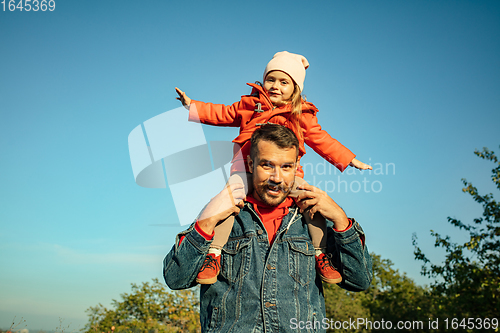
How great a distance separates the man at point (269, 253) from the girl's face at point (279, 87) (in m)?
1.20

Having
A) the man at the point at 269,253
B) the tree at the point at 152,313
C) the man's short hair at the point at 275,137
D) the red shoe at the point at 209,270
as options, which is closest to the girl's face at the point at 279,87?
the man's short hair at the point at 275,137

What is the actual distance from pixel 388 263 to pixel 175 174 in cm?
2428

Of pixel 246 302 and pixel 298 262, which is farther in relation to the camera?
pixel 298 262

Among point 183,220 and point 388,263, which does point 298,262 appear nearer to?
point 183,220

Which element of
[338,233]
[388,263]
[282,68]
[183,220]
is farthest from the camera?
[388,263]

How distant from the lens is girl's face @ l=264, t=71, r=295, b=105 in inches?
165

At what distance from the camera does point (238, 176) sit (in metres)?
3.30

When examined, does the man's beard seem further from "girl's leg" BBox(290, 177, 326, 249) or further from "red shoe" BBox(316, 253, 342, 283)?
"red shoe" BBox(316, 253, 342, 283)

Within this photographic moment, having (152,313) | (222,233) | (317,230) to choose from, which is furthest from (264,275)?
(152,313)

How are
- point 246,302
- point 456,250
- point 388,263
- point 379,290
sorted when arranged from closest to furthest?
point 246,302 → point 456,250 → point 379,290 → point 388,263

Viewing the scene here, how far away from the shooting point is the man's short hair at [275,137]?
9.89ft

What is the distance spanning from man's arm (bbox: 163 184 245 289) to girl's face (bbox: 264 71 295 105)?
5.94ft

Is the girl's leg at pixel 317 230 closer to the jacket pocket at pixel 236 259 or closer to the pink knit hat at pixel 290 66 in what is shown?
the jacket pocket at pixel 236 259

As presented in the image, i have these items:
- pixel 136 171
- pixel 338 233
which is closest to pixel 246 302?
pixel 338 233
